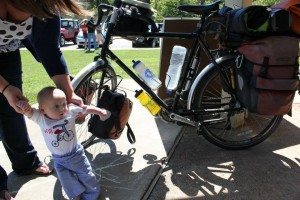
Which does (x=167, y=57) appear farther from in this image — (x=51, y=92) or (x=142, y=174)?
(x=51, y=92)

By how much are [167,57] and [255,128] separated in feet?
4.44

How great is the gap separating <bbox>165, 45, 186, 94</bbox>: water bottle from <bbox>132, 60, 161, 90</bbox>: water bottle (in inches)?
9.7

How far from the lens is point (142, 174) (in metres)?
2.90

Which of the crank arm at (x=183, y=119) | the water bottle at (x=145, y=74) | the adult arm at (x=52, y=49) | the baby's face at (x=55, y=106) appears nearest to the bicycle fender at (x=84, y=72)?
the water bottle at (x=145, y=74)

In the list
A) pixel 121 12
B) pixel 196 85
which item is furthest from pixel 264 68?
pixel 121 12

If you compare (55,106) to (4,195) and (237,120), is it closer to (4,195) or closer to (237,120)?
(4,195)

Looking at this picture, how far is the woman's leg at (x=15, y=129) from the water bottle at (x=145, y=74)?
3.39ft

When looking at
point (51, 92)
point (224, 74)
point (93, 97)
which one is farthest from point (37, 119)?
point (224, 74)

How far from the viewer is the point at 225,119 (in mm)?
3344

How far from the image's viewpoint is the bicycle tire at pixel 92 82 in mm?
2902

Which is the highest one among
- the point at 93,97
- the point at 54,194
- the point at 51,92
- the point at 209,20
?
the point at 209,20

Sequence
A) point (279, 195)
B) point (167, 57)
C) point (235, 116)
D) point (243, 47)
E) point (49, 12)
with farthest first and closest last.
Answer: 1. point (167, 57)
2. point (235, 116)
3. point (243, 47)
4. point (279, 195)
5. point (49, 12)

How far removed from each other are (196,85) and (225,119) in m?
0.51

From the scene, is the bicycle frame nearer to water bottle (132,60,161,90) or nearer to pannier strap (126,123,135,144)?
water bottle (132,60,161,90)
